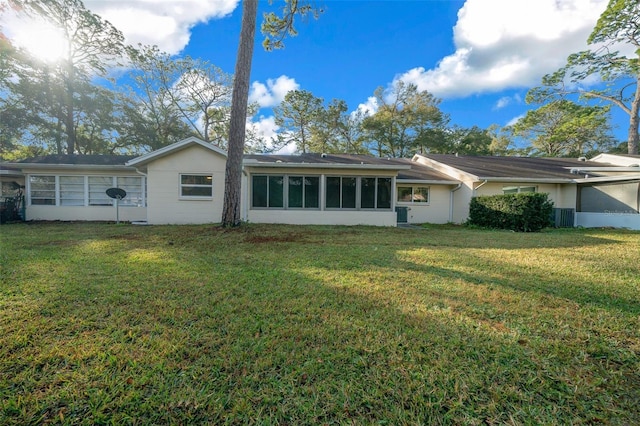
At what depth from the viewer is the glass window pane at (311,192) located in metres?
11.2

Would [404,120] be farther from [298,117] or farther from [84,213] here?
[84,213]

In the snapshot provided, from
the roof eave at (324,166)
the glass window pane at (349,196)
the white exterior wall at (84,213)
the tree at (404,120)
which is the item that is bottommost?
the white exterior wall at (84,213)

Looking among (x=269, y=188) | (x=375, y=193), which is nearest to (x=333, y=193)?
(x=375, y=193)

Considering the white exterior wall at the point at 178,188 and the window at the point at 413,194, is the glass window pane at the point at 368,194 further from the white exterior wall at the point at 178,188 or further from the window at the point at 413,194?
the white exterior wall at the point at 178,188

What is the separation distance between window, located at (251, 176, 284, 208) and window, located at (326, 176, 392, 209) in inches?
82.1

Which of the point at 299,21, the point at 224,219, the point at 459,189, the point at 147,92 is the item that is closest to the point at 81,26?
the point at 147,92

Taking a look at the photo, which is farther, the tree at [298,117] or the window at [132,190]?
the tree at [298,117]

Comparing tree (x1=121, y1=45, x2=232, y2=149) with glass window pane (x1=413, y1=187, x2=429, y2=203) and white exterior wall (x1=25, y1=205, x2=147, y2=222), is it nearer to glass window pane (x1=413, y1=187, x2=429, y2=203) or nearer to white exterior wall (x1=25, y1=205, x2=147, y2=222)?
white exterior wall (x1=25, y1=205, x2=147, y2=222)

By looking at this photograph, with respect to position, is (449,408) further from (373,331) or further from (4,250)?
(4,250)

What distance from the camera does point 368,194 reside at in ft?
37.3

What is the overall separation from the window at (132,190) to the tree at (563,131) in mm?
31248

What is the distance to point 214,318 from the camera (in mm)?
2740

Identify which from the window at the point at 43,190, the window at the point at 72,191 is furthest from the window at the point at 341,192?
the window at the point at 43,190

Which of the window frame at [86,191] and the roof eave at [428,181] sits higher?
the roof eave at [428,181]
